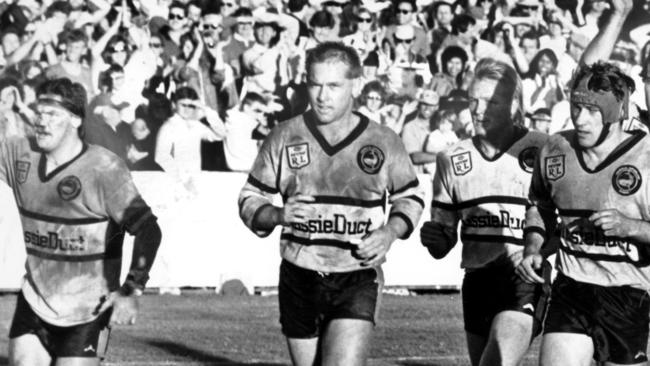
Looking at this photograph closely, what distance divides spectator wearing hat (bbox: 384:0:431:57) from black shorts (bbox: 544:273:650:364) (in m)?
9.90

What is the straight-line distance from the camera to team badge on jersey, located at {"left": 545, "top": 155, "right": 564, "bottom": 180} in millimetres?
7836

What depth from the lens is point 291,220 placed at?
7621 mm

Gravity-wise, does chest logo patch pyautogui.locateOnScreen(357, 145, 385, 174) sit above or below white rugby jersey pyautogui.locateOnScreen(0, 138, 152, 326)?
above

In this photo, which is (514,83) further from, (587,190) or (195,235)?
(195,235)

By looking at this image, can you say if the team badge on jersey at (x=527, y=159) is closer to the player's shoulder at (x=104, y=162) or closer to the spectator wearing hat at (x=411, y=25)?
the player's shoulder at (x=104, y=162)

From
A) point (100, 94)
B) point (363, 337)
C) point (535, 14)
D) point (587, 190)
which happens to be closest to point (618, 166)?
point (587, 190)

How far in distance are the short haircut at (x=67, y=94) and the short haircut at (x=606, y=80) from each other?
8.60 feet

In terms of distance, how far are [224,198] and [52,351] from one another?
8191mm

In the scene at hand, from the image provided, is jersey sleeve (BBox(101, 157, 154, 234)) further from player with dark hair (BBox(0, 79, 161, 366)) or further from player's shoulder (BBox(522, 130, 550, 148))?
player's shoulder (BBox(522, 130, 550, 148))

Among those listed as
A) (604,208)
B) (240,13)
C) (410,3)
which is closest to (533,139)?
(604,208)

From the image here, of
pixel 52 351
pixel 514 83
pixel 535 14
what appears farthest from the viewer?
pixel 535 14

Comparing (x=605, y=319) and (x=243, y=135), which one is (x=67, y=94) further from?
(x=243, y=135)

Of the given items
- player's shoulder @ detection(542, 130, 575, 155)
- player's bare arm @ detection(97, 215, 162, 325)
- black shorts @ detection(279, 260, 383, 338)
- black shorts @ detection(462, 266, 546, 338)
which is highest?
player's shoulder @ detection(542, 130, 575, 155)

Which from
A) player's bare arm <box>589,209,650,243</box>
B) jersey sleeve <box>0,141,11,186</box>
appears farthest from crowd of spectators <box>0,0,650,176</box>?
player's bare arm <box>589,209,650,243</box>
